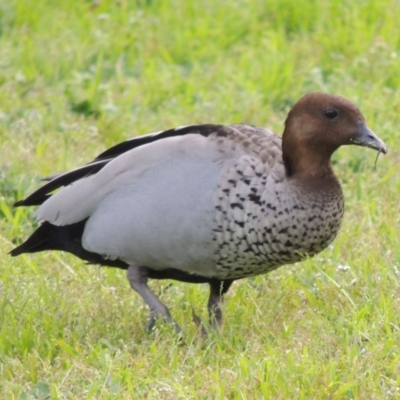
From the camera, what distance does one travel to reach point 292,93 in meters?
8.33

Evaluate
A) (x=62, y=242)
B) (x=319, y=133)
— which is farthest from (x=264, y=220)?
(x=62, y=242)

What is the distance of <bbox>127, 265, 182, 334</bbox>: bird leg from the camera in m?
5.19

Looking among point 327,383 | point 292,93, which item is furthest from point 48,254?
point 292,93

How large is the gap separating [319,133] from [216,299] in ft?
3.01

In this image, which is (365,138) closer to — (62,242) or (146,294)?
(146,294)

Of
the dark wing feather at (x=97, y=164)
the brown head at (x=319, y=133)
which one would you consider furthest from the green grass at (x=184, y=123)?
the brown head at (x=319, y=133)

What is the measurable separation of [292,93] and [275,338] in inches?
143

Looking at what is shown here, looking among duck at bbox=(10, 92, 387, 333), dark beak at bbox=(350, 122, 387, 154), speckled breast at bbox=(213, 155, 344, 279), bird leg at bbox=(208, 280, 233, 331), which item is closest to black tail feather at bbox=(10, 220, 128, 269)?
duck at bbox=(10, 92, 387, 333)

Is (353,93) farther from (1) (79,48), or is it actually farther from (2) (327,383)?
(2) (327,383)

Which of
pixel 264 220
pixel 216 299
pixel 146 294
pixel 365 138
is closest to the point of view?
pixel 264 220

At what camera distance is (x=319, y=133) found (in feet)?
17.1

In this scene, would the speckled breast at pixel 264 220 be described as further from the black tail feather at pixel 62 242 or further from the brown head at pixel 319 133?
the black tail feather at pixel 62 242

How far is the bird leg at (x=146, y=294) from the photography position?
5.19 metres

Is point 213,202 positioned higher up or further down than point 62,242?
higher up
